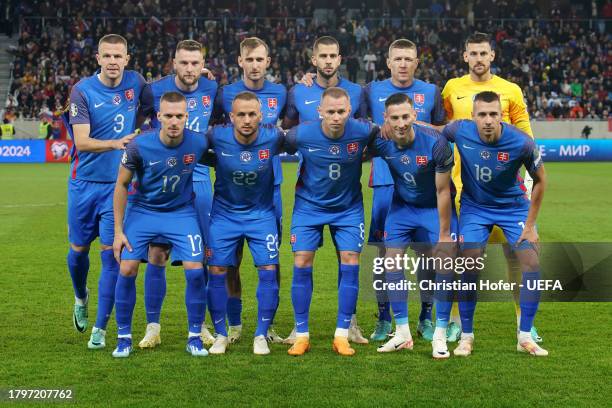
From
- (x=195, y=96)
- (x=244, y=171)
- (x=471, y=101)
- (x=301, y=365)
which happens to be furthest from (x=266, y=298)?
(x=471, y=101)

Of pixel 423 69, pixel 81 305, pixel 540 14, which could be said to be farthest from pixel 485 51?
pixel 540 14

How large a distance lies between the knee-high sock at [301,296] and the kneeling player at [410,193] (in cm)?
62

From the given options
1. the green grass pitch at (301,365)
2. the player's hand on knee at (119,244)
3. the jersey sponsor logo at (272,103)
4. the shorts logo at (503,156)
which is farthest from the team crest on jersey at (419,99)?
the player's hand on knee at (119,244)

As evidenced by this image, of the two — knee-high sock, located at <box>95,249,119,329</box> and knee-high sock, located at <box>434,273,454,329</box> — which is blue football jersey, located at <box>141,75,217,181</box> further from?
knee-high sock, located at <box>434,273,454,329</box>

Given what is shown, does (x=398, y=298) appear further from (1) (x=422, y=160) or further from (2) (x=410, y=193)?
(1) (x=422, y=160)

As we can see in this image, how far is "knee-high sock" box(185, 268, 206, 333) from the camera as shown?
262 inches

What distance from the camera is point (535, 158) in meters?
6.67

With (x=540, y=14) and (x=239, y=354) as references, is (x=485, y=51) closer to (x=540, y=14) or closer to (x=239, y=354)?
(x=239, y=354)

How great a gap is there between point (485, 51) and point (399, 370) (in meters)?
2.85

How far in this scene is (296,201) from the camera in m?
7.01

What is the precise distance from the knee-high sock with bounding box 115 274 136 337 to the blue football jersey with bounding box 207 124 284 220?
33.6 inches

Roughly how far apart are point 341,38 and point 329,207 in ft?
99.0

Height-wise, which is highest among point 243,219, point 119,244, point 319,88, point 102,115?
point 319,88

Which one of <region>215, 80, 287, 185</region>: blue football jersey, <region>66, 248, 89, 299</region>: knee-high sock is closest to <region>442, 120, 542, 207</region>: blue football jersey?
<region>215, 80, 287, 185</region>: blue football jersey
